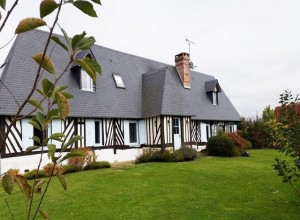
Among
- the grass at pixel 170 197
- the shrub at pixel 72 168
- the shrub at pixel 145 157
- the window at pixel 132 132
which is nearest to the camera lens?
the grass at pixel 170 197

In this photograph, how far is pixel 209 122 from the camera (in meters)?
26.8

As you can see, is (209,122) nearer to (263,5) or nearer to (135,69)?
(135,69)

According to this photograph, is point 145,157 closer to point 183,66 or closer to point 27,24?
point 183,66

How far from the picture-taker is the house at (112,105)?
14940 millimetres

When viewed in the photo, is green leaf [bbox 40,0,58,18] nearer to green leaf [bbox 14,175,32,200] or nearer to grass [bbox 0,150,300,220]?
green leaf [bbox 14,175,32,200]

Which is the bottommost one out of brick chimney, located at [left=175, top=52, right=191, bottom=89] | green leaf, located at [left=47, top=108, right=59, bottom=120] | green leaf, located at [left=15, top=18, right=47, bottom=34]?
green leaf, located at [left=47, top=108, right=59, bottom=120]

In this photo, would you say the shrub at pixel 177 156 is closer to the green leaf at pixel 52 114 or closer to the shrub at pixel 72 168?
the shrub at pixel 72 168

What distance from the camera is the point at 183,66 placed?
80.0 ft

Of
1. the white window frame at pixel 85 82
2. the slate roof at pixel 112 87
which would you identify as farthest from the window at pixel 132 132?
the white window frame at pixel 85 82

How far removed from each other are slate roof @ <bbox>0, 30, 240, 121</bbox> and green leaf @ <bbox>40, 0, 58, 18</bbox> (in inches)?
537

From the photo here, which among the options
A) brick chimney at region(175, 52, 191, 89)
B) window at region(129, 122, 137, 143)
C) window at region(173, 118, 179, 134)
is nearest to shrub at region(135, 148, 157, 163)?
window at region(129, 122, 137, 143)

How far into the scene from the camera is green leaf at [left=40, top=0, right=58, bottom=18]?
124 cm

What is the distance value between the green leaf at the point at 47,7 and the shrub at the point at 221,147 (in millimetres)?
20820

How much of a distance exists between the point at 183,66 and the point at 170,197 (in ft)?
53.8
